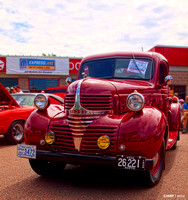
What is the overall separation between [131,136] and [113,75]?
173cm

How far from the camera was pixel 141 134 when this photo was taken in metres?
3.19

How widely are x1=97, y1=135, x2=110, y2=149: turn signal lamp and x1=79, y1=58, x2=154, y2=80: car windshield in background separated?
1628 millimetres

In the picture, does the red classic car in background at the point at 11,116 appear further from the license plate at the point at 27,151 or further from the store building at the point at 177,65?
the store building at the point at 177,65

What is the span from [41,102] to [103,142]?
1.32 metres

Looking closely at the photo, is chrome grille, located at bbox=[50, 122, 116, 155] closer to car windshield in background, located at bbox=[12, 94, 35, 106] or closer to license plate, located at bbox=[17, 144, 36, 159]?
license plate, located at bbox=[17, 144, 36, 159]

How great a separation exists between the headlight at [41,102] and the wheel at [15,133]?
3.15 m

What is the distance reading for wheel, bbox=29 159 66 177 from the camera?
3961 mm

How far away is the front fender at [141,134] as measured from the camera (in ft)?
10.4

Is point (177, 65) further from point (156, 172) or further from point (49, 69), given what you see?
point (156, 172)

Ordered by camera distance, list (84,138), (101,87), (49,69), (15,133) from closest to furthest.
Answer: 1. (84,138)
2. (101,87)
3. (15,133)
4. (49,69)

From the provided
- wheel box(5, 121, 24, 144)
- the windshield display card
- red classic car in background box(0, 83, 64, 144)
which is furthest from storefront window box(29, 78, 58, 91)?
the windshield display card

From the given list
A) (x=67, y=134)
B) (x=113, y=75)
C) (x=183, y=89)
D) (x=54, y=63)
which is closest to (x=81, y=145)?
(x=67, y=134)

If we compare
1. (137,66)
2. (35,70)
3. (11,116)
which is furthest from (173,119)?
(35,70)

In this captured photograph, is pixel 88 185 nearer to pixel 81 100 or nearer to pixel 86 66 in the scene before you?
pixel 81 100
